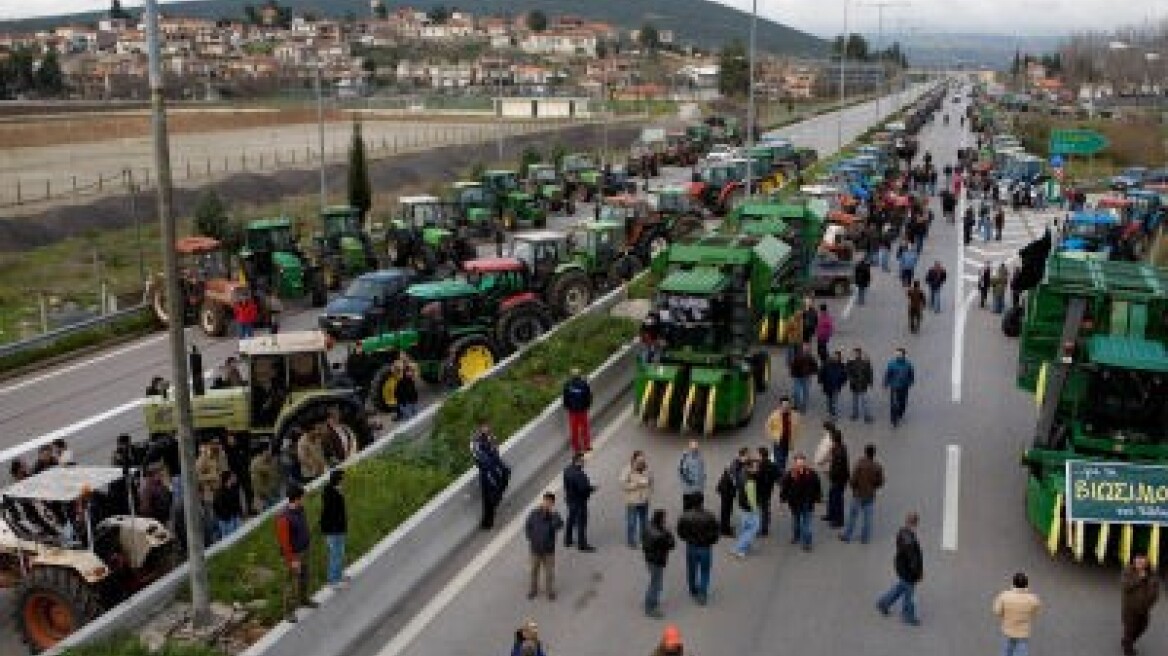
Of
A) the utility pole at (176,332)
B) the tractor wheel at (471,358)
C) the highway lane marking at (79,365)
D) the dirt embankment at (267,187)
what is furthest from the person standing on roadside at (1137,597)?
the dirt embankment at (267,187)

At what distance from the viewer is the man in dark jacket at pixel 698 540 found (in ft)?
40.2

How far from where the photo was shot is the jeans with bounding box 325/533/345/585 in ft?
39.1

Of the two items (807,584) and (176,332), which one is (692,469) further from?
(176,332)

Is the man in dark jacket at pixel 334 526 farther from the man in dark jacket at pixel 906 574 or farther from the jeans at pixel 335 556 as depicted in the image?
the man in dark jacket at pixel 906 574

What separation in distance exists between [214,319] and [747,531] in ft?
54.2

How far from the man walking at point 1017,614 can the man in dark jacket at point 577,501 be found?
488 centimetres

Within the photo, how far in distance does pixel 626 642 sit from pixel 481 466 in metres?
3.65

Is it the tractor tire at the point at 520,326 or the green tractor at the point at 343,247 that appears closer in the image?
the tractor tire at the point at 520,326

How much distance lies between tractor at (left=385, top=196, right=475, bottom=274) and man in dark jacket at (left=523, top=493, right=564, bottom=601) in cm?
1963

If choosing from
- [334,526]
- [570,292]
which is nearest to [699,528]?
[334,526]

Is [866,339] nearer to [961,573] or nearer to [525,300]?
[525,300]

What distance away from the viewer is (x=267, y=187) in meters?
51.2

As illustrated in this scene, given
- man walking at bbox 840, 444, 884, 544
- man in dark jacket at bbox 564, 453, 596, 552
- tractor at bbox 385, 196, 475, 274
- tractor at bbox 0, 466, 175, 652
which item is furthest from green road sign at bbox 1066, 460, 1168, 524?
tractor at bbox 385, 196, 475, 274

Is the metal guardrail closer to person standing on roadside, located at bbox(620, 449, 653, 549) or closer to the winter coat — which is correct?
person standing on roadside, located at bbox(620, 449, 653, 549)
